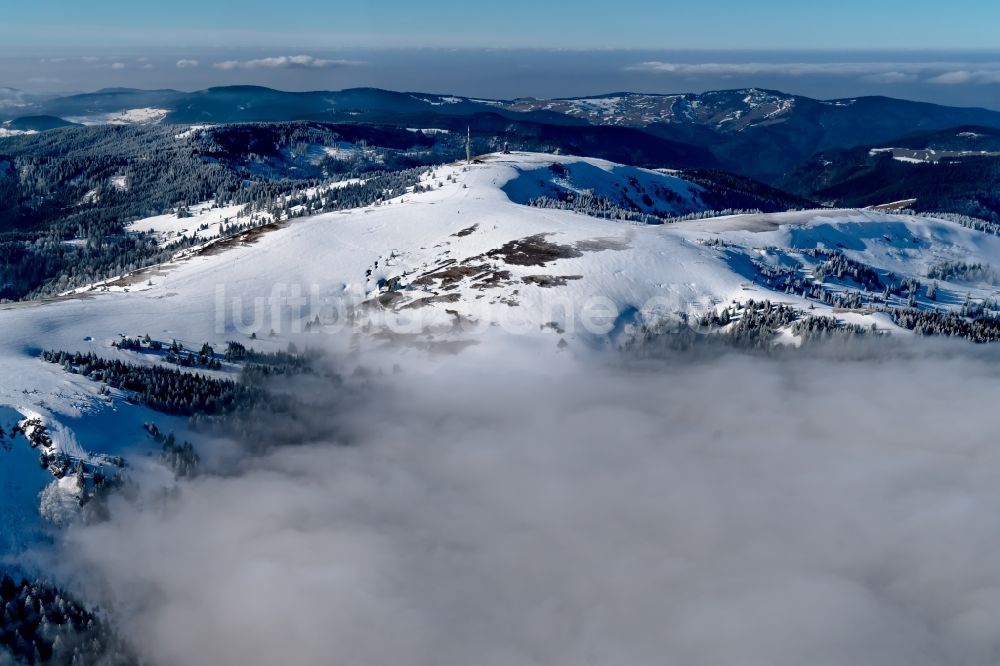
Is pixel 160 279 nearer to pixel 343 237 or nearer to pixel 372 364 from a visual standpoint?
pixel 343 237

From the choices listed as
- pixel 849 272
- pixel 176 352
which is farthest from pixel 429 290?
pixel 849 272

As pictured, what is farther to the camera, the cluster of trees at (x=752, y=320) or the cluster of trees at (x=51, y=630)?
the cluster of trees at (x=752, y=320)

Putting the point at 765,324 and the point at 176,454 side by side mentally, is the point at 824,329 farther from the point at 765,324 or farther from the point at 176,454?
the point at 176,454

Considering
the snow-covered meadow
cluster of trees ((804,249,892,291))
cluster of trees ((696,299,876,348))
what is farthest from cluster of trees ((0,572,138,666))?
cluster of trees ((804,249,892,291))

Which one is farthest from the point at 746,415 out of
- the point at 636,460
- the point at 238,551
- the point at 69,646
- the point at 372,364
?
the point at 69,646

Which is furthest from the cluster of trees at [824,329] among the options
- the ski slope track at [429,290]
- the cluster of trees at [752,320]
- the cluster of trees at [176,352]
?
the cluster of trees at [176,352]

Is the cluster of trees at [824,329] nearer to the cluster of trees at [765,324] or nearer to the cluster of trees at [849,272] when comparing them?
the cluster of trees at [765,324]

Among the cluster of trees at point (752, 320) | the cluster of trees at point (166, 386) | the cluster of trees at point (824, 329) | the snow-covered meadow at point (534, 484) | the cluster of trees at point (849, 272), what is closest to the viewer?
the snow-covered meadow at point (534, 484)
